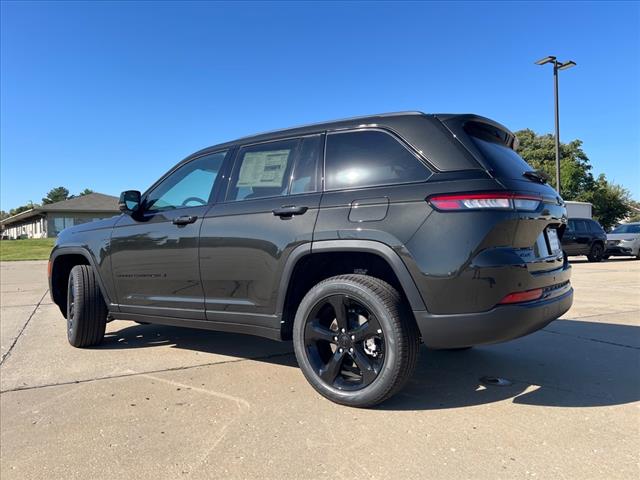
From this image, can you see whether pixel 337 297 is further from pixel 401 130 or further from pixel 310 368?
pixel 401 130

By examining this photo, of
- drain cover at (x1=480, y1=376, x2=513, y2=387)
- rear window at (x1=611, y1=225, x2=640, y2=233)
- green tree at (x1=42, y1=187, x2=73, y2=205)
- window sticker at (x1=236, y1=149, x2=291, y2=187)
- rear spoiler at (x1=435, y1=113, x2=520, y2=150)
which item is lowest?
rear window at (x1=611, y1=225, x2=640, y2=233)

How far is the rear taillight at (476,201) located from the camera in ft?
8.84

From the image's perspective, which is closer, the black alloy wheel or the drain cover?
the black alloy wheel

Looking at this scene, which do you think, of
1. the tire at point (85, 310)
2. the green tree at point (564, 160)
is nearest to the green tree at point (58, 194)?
the green tree at point (564, 160)

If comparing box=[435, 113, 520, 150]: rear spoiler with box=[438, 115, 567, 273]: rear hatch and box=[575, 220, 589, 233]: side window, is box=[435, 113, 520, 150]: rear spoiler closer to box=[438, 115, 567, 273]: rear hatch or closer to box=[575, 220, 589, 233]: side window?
box=[438, 115, 567, 273]: rear hatch

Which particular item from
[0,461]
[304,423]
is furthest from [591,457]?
[0,461]

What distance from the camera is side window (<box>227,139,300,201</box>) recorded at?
3.59 meters

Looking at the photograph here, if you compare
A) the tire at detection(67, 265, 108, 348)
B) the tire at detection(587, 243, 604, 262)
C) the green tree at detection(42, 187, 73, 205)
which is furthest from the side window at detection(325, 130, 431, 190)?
the green tree at detection(42, 187, 73, 205)

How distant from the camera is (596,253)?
59.4 ft

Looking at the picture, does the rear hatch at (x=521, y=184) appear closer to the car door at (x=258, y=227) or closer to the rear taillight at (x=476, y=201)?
the rear taillight at (x=476, y=201)

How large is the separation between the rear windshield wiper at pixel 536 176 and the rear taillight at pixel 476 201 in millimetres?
458

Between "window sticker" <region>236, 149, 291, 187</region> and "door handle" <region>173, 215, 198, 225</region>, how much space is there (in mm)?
461

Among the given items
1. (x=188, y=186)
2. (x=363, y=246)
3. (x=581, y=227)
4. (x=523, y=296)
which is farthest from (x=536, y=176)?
(x=581, y=227)

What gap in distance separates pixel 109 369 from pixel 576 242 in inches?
696
